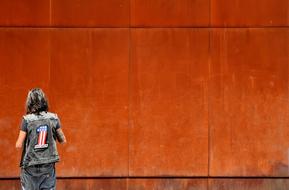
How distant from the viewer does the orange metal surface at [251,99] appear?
1075 centimetres

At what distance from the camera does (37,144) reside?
7598 millimetres

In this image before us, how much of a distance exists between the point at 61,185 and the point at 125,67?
7.31ft

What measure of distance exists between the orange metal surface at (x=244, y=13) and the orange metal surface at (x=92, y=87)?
5.25ft

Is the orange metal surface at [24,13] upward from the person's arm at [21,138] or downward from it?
upward

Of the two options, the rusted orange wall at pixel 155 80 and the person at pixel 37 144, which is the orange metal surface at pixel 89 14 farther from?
the person at pixel 37 144

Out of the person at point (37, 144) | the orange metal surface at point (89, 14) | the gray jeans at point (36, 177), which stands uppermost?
the orange metal surface at point (89, 14)

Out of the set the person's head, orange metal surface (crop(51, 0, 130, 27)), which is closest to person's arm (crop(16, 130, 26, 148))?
the person's head

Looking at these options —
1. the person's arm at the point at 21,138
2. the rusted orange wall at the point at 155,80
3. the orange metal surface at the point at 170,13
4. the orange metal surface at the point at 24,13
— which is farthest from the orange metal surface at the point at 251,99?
the person's arm at the point at 21,138

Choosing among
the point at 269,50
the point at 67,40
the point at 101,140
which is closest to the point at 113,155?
the point at 101,140

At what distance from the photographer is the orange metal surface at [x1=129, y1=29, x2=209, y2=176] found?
10.8 metres

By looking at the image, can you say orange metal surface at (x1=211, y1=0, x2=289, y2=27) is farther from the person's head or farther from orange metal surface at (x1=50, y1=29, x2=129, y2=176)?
the person's head

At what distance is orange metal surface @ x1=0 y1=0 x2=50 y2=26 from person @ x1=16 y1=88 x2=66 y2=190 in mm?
3418

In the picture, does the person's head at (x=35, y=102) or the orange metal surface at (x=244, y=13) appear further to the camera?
the orange metal surface at (x=244, y=13)

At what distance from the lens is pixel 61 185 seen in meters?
10.9
